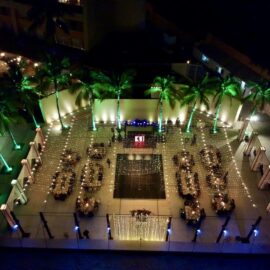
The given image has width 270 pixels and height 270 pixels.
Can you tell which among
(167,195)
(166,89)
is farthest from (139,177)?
(166,89)

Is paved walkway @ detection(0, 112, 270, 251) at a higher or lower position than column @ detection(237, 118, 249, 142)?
lower

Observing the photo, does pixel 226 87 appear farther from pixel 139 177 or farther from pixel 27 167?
pixel 27 167

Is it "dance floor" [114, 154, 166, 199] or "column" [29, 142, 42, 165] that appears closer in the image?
"dance floor" [114, 154, 166, 199]

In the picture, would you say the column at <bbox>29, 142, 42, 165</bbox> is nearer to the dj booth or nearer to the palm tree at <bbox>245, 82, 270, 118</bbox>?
the dj booth

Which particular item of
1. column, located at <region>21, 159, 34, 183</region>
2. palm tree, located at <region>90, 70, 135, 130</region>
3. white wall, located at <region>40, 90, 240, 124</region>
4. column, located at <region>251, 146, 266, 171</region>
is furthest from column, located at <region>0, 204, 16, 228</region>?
column, located at <region>251, 146, 266, 171</region>

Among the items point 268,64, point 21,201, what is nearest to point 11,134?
point 21,201

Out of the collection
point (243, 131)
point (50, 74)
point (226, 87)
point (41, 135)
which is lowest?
point (41, 135)

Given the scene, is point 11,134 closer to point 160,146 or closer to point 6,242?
point 6,242

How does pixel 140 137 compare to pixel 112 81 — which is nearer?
pixel 112 81
